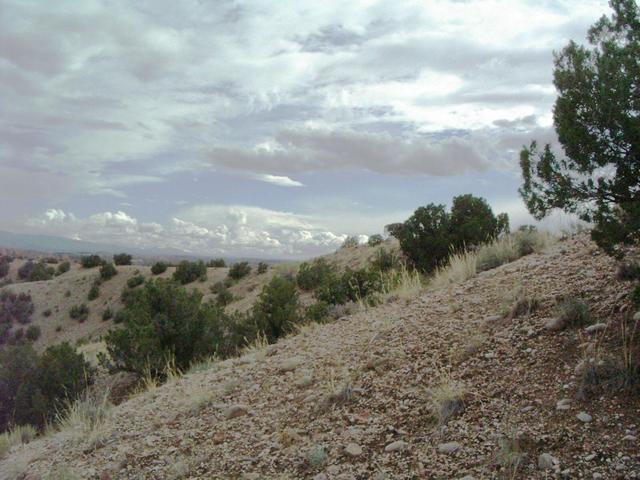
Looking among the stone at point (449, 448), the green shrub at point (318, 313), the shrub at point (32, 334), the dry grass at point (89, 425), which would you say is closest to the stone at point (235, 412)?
the dry grass at point (89, 425)

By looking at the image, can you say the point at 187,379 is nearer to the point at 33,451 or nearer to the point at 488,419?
the point at 33,451

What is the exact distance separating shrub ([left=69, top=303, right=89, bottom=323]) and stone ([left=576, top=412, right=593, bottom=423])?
43.1 meters

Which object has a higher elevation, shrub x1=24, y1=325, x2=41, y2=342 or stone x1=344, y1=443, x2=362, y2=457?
stone x1=344, y1=443, x2=362, y2=457

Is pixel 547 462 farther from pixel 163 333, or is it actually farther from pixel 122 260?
pixel 122 260

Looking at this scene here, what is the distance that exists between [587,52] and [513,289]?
3273mm

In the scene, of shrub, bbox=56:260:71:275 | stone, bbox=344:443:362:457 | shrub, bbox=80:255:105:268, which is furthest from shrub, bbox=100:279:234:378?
shrub, bbox=56:260:71:275

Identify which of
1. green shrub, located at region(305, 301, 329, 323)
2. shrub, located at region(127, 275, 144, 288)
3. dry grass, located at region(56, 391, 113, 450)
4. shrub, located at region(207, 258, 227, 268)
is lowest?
dry grass, located at region(56, 391, 113, 450)

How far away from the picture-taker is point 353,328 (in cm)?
912

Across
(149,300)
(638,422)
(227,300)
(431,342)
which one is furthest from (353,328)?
(227,300)

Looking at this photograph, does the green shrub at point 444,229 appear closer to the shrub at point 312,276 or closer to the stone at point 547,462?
the shrub at point 312,276

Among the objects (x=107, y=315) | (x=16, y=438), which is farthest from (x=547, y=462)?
(x=107, y=315)

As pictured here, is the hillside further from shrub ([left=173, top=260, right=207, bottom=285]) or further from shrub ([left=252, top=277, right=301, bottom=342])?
shrub ([left=173, top=260, right=207, bottom=285])

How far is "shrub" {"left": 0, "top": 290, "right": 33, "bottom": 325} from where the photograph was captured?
1689 inches

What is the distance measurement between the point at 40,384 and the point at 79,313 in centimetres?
3035
